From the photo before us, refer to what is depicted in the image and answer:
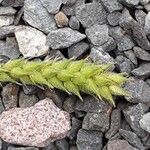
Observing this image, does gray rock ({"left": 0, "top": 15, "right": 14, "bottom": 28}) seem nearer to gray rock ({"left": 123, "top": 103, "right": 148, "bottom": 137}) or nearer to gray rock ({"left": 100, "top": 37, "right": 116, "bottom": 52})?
gray rock ({"left": 100, "top": 37, "right": 116, "bottom": 52})

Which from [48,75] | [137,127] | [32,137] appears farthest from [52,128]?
[137,127]

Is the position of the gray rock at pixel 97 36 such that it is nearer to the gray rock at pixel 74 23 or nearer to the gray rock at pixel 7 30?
the gray rock at pixel 74 23

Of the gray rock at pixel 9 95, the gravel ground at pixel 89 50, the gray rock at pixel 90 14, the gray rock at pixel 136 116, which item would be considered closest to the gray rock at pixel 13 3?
the gravel ground at pixel 89 50

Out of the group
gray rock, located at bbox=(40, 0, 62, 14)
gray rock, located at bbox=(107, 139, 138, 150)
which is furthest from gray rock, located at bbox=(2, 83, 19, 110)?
gray rock, located at bbox=(107, 139, 138, 150)

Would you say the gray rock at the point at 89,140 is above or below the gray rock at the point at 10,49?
below

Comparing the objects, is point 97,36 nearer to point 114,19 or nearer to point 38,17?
point 114,19
